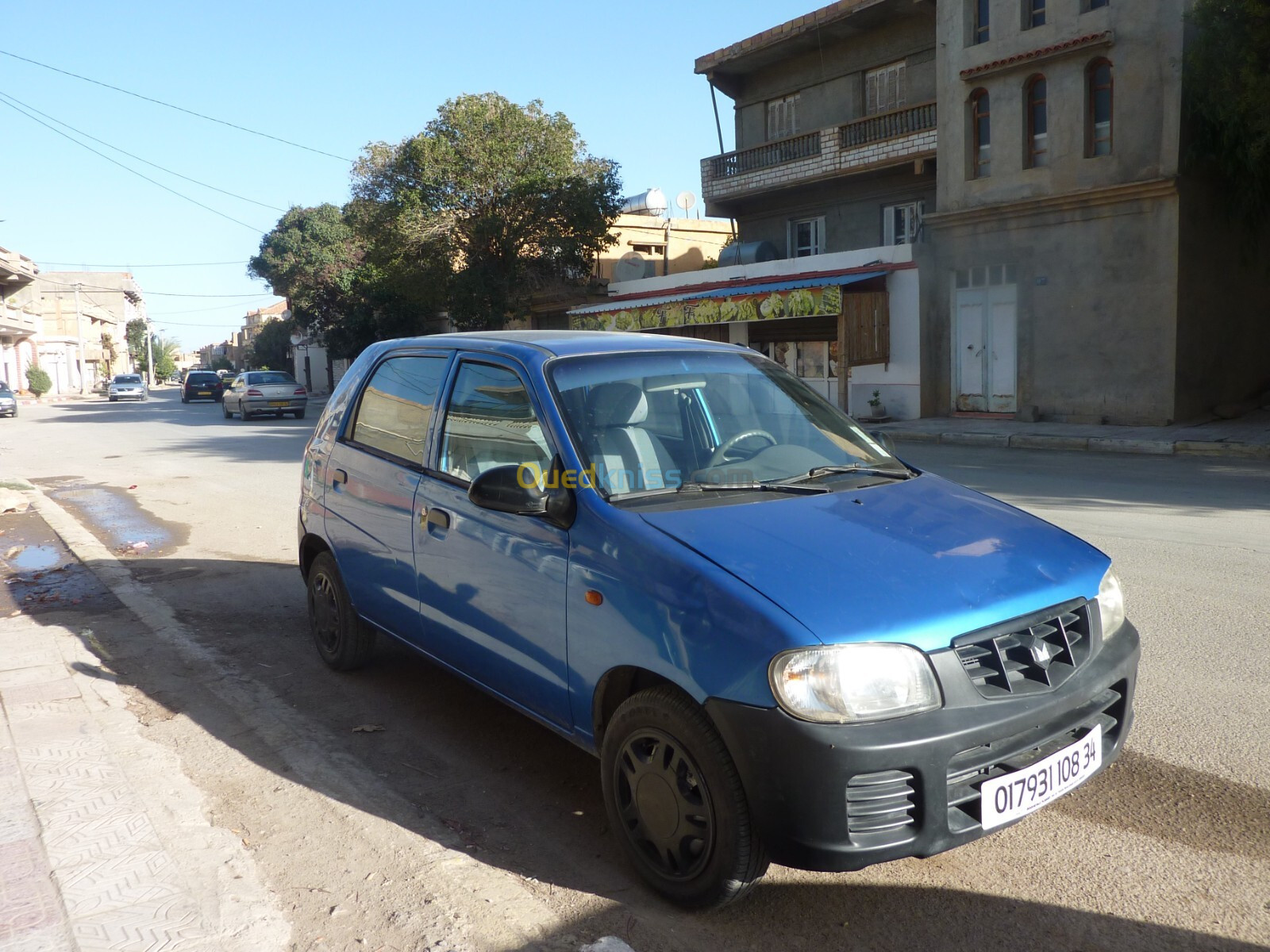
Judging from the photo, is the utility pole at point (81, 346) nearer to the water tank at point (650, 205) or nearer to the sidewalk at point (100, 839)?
the water tank at point (650, 205)

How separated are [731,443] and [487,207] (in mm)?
26293

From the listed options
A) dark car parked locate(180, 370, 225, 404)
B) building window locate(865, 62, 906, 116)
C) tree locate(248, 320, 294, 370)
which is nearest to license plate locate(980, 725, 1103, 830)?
building window locate(865, 62, 906, 116)

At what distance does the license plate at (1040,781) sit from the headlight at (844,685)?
34 cm

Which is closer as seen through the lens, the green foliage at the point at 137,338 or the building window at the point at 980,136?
the building window at the point at 980,136

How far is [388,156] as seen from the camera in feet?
108

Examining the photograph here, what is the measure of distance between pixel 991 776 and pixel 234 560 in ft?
23.1

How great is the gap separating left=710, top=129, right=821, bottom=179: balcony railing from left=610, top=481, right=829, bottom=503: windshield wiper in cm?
2343

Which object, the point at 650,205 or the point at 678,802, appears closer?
the point at 678,802

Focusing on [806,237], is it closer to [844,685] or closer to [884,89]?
[884,89]

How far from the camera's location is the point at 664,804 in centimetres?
291

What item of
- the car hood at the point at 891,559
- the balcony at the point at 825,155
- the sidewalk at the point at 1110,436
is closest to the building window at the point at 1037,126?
the balcony at the point at 825,155

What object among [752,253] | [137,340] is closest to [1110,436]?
[752,253]

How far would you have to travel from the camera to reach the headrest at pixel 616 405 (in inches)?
143

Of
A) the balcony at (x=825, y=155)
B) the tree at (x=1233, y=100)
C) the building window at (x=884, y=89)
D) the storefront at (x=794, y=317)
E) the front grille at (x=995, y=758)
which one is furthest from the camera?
the building window at (x=884, y=89)
